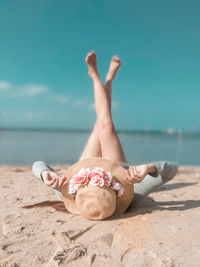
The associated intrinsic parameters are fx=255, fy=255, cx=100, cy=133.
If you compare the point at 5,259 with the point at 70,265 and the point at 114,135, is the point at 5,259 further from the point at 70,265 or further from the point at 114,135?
the point at 114,135

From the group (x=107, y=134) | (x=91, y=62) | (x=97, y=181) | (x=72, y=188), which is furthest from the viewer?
(x=91, y=62)

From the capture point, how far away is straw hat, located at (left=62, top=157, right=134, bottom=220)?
2355 millimetres

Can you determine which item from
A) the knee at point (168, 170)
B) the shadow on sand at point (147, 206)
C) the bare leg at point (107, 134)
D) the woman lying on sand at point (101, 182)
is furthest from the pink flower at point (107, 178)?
the bare leg at point (107, 134)

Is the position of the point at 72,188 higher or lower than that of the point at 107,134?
lower

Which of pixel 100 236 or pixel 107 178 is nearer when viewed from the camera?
pixel 100 236

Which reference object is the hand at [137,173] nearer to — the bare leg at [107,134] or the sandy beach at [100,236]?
the sandy beach at [100,236]

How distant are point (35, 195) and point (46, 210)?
2.94 ft

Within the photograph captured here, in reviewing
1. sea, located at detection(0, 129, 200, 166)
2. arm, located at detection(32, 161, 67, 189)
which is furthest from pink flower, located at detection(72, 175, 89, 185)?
sea, located at detection(0, 129, 200, 166)

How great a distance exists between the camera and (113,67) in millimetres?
4598

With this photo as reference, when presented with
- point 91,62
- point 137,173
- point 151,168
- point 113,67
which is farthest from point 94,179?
point 113,67

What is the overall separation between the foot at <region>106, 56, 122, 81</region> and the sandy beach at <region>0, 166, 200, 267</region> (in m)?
2.30

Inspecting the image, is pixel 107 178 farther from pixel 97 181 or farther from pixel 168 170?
pixel 168 170

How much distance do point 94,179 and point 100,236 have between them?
50 cm

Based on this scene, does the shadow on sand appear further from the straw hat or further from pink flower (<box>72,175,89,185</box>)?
pink flower (<box>72,175,89,185</box>)
